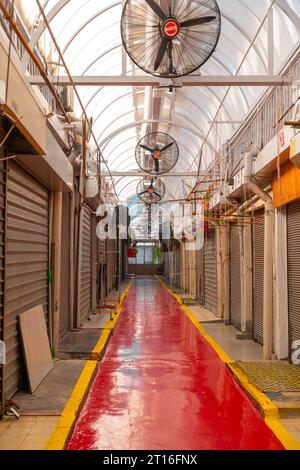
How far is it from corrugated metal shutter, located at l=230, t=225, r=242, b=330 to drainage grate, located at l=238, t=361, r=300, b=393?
13.1ft

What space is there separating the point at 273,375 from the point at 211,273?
9.04 m

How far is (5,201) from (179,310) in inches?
468

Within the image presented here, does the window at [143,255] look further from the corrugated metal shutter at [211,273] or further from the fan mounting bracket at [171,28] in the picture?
the fan mounting bracket at [171,28]

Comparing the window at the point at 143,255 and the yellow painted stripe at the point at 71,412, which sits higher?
the window at the point at 143,255

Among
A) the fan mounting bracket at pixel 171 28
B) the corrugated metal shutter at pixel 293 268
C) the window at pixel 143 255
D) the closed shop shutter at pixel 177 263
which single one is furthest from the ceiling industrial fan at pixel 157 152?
the window at pixel 143 255

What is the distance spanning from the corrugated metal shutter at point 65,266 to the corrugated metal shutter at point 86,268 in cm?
160

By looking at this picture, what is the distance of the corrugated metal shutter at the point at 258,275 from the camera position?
31.3ft

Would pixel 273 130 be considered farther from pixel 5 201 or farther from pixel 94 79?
pixel 5 201

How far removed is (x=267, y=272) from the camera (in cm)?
777

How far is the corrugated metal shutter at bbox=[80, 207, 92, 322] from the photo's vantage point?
12281 millimetres

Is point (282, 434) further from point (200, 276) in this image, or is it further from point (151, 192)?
point (151, 192)

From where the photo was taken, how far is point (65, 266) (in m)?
10.1

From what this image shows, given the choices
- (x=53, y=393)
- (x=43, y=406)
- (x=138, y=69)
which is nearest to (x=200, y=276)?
(x=138, y=69)

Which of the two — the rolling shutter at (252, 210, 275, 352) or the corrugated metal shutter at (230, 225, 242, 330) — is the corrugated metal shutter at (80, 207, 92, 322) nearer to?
the corrugated metal shutter at (230, 225, 242, 330)
